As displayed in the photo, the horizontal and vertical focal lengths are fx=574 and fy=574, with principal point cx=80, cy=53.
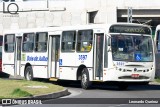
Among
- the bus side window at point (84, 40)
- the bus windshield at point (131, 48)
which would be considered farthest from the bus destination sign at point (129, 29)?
the bus side window at point (84, 40)

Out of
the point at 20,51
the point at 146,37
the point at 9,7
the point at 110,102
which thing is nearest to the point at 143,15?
the point at 9,7

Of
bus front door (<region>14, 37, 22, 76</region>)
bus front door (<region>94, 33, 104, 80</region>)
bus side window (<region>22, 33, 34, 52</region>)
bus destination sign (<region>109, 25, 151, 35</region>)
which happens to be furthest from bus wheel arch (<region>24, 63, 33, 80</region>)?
bus destination sign (<region>109, 25, 151, 35</region>)

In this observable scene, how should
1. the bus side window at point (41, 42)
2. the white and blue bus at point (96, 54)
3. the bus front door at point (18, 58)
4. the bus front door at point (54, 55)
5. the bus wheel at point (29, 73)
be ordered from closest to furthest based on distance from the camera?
the white and blue bus at point (96, 54) → the bus front door at point (54, 55) → the bus side window at point (41, 42) → the bus wheel at point (29, 73) → the bus front door at point (18, 58)

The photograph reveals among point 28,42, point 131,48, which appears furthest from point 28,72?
point 131,48

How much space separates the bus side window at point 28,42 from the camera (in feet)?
94.6

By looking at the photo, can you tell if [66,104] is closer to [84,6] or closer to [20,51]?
[20,51]

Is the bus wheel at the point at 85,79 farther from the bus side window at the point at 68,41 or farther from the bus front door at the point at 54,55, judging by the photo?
the bus front door at the point at 54,55

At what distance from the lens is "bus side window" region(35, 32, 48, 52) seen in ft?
90.6

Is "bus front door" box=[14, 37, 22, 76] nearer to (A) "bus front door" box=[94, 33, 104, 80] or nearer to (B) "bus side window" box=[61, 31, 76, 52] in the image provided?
(B) "bus side window" box=[61, 31, 76, 52]

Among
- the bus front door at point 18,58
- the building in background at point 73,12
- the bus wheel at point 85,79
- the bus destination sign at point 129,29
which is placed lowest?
the bus wheel at point 85,79

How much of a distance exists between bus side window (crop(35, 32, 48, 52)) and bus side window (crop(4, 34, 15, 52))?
2741mm

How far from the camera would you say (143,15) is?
68125 mm

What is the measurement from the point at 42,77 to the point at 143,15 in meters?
42.0

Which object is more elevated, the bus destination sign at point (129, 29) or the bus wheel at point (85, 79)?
the bus destination sign at point (129, 29)
